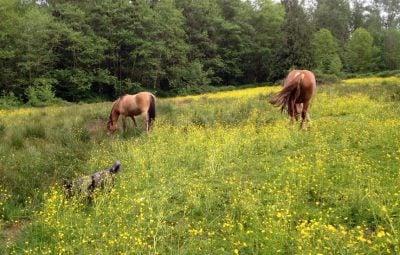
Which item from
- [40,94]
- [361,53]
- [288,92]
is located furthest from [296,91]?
[361,53]

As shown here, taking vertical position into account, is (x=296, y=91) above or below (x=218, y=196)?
above

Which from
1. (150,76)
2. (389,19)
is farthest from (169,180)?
(389,19)

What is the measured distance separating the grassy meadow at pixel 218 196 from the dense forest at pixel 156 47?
85.4 feet

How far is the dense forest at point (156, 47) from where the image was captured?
37.6m

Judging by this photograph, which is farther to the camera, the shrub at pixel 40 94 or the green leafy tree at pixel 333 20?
the green leafy tree at pixel 333 20

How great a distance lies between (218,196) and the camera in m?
5.68

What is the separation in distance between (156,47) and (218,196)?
40746 millimetres

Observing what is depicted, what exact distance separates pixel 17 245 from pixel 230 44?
5598 cm

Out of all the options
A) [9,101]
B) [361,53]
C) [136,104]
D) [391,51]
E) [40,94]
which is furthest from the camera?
[391,51]

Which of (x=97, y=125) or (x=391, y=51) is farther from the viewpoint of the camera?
(x=391, y=51)

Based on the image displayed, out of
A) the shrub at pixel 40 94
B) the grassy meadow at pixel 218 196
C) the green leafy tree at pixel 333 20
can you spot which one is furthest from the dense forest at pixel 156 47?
the grassy meadow at pixel 218 196

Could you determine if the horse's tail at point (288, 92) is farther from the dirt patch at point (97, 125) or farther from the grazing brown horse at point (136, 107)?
the dirt patch at point (97, 125)

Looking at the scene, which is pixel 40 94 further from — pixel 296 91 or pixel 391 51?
pixel 391 51

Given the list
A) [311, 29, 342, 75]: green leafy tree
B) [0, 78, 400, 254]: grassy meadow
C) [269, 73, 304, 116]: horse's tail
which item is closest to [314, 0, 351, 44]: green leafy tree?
[311, 29, 342, 75]: green leafy tree
